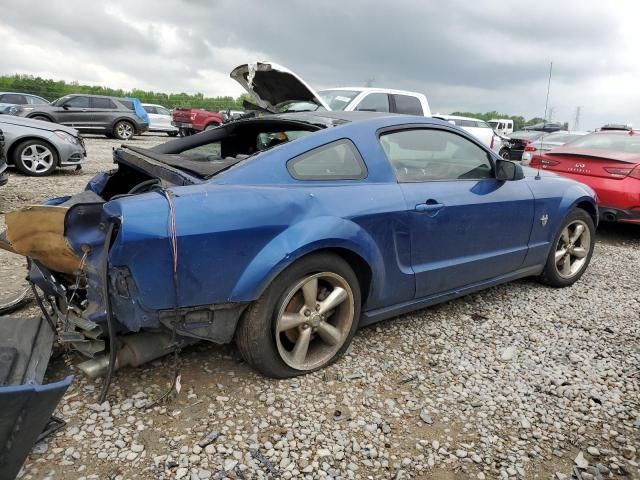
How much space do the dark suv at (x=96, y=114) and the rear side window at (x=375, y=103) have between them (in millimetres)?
11577

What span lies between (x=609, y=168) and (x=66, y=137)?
833 centimetres

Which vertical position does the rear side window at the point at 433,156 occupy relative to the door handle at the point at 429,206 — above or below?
above

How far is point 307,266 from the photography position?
2535 millimetres

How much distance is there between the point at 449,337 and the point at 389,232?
3.13 ft

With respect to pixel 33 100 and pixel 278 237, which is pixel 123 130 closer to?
pixel 33 100

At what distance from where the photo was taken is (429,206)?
3.03m

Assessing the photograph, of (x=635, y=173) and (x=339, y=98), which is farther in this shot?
(x=339, y=98)

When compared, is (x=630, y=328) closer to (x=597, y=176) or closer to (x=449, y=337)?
(x=449, y=337)

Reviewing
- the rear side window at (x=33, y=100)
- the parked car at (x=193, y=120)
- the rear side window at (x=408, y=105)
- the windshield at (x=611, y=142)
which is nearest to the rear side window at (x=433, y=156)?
the windshield at (x=611, y=142)

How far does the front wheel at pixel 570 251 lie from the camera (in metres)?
4.24

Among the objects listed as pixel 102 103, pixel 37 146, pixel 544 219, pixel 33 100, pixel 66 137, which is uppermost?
pixel 33 100

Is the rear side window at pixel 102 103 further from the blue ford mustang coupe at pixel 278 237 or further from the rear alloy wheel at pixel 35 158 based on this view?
the blue ford mustang coupe at pixel 278 237

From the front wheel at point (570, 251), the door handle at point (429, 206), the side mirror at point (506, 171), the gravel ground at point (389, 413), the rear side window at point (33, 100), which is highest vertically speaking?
the rear side window at point (33, 100)

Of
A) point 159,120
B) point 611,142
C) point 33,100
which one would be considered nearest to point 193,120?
point 159,120
